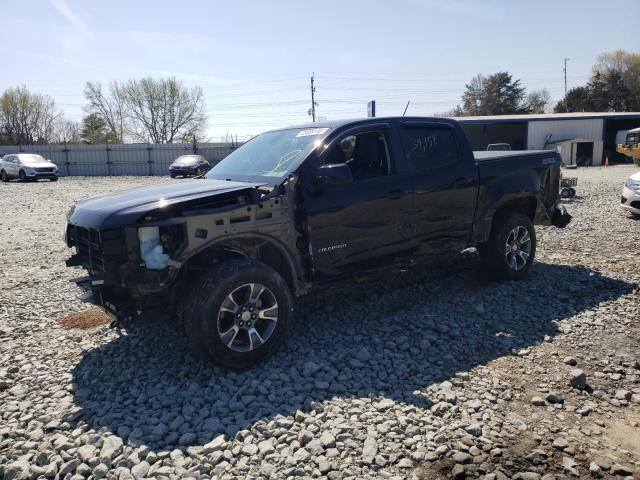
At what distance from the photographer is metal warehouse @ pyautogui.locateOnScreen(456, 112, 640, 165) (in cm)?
3666

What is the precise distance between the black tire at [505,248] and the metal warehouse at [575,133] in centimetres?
3309

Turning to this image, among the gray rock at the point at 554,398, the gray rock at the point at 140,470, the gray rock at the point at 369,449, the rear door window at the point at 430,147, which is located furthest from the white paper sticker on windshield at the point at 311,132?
the gray rock at the point at 140,470

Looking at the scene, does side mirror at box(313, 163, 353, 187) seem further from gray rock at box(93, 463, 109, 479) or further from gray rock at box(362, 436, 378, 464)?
gray rock at box(93, 463, 109, 479)

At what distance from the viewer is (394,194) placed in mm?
5180

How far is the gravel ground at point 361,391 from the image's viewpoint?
3125mm

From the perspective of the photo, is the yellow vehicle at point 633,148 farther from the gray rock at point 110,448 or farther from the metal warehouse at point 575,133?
the gray rock at point 110,448

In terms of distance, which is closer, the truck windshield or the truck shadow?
the truck shadow

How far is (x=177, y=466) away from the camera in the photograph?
310 centimetres

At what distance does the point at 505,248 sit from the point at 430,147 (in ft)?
5.45

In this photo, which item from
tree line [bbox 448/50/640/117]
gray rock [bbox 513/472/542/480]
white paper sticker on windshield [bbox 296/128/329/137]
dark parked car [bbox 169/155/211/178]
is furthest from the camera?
tree line [bbox 448/50/640/117]

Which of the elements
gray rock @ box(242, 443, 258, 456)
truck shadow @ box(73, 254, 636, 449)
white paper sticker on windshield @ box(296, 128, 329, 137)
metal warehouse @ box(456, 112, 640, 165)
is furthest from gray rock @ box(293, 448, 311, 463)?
metal warehouse @ box(456, 112, 640, 165)

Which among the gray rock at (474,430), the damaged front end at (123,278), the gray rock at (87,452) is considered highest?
the damaged front end at (123,278)

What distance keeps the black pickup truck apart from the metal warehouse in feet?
112

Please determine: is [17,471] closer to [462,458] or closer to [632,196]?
[462,458]
